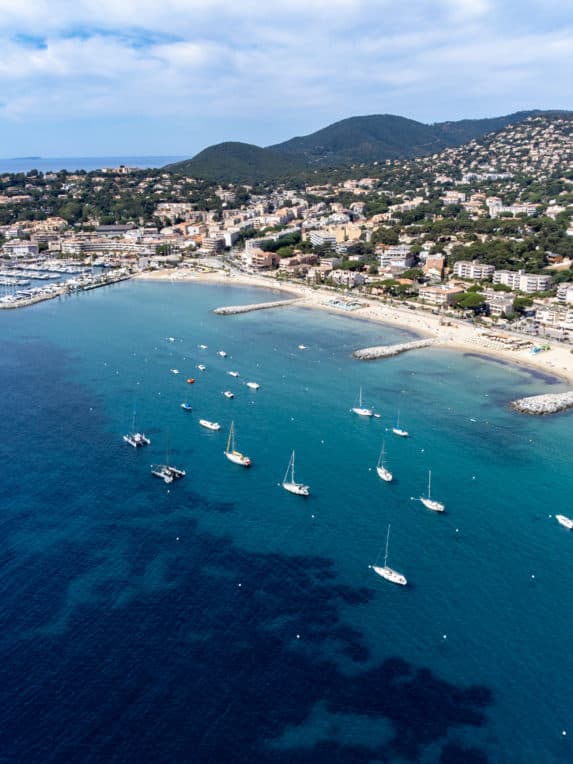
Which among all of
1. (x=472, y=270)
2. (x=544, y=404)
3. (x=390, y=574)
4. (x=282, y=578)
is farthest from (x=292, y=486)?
(x=472, y=270)

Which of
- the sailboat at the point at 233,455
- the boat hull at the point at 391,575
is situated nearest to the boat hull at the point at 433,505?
the boat hull at the point at 391,575

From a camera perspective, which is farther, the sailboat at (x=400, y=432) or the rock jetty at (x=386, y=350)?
the rock jetty at (x=386, y=350)

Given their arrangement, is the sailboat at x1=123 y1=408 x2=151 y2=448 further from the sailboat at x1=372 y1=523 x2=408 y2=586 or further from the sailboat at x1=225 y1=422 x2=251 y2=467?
the sailboat at x1=372 y1=523 x2=408 y2=586

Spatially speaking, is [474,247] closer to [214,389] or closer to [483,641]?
[214,389]

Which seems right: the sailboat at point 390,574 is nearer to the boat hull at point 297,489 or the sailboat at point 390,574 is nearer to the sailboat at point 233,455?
the boat hull at point 297,489

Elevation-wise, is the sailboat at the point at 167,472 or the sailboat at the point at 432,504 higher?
the sailboat at the point at 167,472
